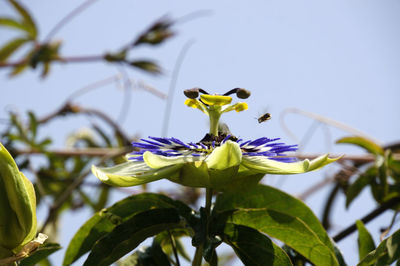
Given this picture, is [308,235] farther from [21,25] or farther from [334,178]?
[21,25]

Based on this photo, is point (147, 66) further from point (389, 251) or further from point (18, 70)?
point (389, 251)

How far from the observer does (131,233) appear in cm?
76

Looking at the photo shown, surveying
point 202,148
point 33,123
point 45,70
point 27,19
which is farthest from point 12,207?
point 27,19

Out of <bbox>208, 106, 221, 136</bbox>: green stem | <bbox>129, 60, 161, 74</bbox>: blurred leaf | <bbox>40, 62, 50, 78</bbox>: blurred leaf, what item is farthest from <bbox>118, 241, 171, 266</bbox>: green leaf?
<bbox>40, 62, 50, 78</bbox>: blurred leaf

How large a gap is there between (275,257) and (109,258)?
0.75 ft

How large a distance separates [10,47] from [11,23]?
119 mm

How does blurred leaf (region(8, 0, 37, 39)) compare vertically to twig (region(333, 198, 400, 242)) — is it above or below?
above

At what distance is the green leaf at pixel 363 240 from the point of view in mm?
849

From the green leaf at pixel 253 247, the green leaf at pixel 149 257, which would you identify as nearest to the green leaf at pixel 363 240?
the green leaf at pixel 253 247

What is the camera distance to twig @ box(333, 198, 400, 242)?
1004mm

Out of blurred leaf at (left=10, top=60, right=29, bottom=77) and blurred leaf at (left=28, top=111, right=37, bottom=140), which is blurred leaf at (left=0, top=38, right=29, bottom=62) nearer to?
blurred leaf at (left=10, top=60, right=29, bottom=77)

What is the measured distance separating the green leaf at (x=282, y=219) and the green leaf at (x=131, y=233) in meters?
0.08

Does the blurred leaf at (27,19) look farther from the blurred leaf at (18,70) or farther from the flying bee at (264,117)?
the flying bee at (264,117)

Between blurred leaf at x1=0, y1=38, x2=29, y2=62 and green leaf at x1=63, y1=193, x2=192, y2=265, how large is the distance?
1.74 meters
